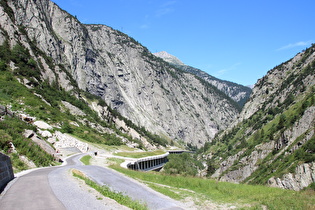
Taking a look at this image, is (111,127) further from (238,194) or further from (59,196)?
(59,196)

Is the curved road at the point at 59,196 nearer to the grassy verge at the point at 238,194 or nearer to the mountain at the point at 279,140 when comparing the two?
the grassy verge at the point at 238,194

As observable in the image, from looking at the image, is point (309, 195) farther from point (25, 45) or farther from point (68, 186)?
point (25, 45)

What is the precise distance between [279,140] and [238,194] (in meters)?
83.5

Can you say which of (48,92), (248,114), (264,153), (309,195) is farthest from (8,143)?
(248,114)

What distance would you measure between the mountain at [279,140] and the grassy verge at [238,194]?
139ft

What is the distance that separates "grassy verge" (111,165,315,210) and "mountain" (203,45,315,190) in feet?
139

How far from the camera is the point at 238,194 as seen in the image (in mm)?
18031

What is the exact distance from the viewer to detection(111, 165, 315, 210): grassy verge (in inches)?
562

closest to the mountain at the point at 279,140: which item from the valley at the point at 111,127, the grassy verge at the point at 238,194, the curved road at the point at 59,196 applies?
the valley at the point at 111,127

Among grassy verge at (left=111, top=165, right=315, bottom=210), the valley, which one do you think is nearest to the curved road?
the valley

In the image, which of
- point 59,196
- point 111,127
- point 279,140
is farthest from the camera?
point 111,127

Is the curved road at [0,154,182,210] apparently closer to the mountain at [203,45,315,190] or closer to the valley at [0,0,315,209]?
the valley at [0,0,315,209]

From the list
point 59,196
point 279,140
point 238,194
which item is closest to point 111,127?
point 279,140

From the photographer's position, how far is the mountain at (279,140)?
60188 millimetres
